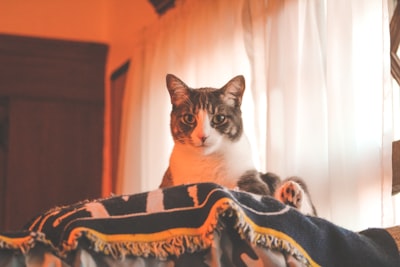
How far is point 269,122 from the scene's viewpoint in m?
1.43

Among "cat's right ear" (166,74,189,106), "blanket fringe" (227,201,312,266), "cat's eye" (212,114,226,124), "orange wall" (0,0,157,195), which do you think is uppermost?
"orange wall" (0,0,157,195)

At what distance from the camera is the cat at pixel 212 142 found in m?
1.12

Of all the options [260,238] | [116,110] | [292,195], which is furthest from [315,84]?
[116,110]

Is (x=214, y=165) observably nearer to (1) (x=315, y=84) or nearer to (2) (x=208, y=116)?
(2) (x=208, y=116)

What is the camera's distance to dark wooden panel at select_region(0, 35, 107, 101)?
8.07 ft

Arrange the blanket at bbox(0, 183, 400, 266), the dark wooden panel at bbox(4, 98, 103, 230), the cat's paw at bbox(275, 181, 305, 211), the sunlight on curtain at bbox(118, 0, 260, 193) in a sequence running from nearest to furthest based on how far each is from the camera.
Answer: the blanket at bbox(0, 183, 400, 266) → the cat's paw at bbox(275, 181, 305, 211) → the sunlight on curtain at bbox(118, 0, 260, 193) → the dark wooden panel at bbox(4, 98, 103, 230)

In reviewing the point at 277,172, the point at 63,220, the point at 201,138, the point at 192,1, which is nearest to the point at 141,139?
the point at 192,1

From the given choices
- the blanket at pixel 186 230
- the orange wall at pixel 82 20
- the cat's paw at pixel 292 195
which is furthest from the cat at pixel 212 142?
the orange wall at pixel 82 20

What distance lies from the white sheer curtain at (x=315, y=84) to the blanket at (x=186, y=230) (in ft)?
1.24

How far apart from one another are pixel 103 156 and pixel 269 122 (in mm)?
1262

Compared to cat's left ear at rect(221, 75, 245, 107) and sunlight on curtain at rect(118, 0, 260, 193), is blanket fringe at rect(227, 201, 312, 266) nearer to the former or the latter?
cat's left ear at rect(221, 75, 245, 107)

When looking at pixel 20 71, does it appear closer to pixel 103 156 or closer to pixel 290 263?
pixel 103 156

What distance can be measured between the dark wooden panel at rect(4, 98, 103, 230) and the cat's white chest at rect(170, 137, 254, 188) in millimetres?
1366

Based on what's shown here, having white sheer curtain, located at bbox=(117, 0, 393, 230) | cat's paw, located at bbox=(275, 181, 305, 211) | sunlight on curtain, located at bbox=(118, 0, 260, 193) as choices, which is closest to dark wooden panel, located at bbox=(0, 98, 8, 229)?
sunlight on curtain, located at bbox=(118, 0, 260, 193)
